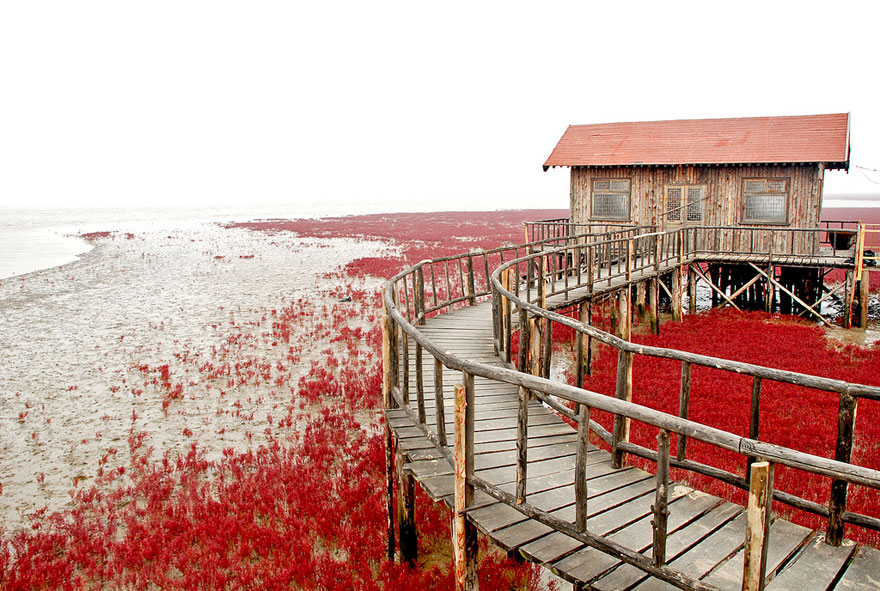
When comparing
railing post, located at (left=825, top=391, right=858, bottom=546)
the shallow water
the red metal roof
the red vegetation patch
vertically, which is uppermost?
the red metal roof

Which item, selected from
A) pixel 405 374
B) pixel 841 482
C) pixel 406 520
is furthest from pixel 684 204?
pixel 841 482

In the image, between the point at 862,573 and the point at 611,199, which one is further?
the point at 611,199

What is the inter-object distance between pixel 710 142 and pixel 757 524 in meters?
21.7

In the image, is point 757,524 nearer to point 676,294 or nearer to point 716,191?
point 676,294

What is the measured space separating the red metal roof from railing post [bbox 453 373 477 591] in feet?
62.2

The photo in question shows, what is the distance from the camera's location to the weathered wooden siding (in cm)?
2020

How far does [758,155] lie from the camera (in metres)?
20.6

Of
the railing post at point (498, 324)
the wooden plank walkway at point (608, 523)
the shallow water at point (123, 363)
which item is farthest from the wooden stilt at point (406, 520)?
the shallow water at point (123, 363)

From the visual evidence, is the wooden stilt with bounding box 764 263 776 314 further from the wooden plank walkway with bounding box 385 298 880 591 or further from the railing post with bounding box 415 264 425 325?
the wooden plank walkway with bounding box 385 298 880 591

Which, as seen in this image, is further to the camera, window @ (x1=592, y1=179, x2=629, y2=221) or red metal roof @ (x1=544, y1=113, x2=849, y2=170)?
window @ (x1=592, y1=179, x2=629, y2=221)

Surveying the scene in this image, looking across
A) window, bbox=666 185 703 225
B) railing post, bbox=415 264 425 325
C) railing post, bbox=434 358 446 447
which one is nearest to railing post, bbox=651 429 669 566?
railing post, bbox=434 358 446 447

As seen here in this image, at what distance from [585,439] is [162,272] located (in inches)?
1301

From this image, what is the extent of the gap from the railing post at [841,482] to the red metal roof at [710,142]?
1788 cm

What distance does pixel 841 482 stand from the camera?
457 cm
